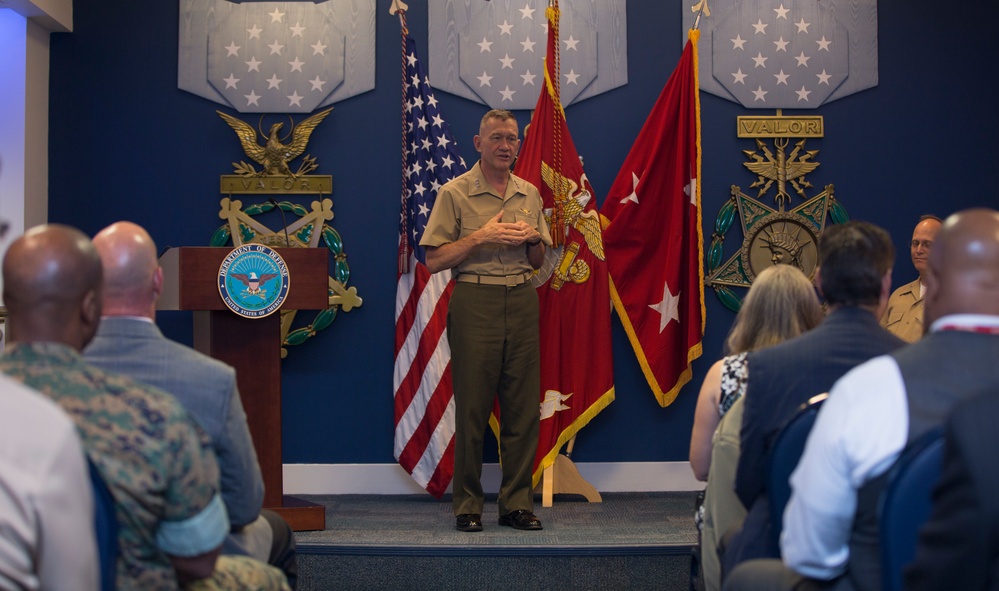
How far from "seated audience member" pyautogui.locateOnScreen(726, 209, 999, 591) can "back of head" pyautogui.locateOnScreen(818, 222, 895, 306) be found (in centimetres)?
36

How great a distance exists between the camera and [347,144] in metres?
5.11

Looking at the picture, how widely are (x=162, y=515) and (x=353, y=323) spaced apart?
3479mm

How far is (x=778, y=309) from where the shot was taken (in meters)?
2.54

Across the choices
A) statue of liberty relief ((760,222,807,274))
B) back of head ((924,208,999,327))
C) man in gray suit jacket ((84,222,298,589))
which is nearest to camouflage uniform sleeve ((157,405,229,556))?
man in gray suit jacket ((84,222,298,589))

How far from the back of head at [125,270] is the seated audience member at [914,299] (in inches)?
131

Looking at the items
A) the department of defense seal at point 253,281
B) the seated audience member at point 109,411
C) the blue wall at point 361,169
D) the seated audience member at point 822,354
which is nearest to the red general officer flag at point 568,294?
the blue wall at point 361,169

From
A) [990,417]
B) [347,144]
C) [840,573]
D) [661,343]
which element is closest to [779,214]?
[661,343]

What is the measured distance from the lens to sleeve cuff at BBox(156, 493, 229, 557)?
164cm

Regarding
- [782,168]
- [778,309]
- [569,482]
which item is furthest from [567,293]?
[778,309]

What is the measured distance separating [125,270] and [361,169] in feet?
10.1

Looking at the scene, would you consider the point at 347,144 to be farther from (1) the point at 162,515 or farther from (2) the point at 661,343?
(1) the point at 162,515

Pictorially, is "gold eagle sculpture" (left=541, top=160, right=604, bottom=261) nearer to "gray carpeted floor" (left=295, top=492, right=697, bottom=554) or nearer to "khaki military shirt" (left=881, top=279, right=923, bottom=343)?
"gray carpeted floor" (left=295, top=492, right=697, bottom=554)

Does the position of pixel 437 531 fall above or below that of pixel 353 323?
below

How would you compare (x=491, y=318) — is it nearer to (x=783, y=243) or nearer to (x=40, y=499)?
(x=783, y=243)
